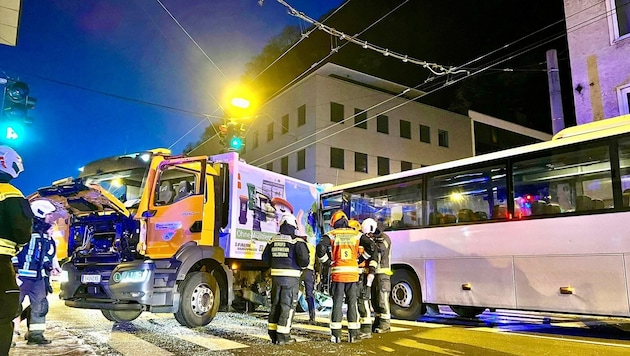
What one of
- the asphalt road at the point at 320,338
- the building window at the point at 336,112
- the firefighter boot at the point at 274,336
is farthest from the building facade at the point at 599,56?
the building window at the point at 336,112

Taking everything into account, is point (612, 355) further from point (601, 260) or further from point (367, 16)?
point (367, 16)

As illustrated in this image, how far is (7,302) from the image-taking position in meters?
3.75

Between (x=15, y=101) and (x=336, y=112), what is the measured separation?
2163 centimetres

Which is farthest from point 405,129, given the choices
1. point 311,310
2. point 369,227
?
point 369,227

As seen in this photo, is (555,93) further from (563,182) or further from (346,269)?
(346,269)

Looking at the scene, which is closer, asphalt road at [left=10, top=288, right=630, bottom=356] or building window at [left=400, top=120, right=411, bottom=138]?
asphalt road at [left=10, top=288, right=630, bottom=356]

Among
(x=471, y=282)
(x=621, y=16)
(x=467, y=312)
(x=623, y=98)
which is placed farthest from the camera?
(x=621, y=16)

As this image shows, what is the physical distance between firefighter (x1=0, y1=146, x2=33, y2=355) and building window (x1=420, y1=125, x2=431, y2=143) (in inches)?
1383

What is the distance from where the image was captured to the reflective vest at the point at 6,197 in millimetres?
3836

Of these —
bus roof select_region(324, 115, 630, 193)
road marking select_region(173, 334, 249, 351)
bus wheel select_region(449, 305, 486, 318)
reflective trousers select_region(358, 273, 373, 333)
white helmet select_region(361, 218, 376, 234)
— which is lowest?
bus wheel select_region(449, 305, 486, 318)

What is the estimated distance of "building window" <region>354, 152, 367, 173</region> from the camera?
33.3 metres

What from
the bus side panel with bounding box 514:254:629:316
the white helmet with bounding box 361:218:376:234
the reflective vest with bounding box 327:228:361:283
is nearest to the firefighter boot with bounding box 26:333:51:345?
the reflective vest with bounding box 327:228:361:283

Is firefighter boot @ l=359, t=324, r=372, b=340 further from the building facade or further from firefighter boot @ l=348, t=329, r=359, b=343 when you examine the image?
the building facade

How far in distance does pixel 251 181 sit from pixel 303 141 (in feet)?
72.8
